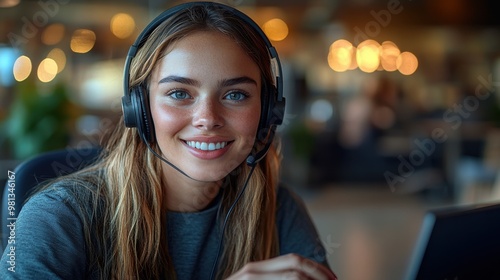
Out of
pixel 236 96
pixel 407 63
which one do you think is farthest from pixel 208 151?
pixel 407 63

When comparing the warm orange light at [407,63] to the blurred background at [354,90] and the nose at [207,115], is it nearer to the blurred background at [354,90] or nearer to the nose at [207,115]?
the blurred background at [354,90]

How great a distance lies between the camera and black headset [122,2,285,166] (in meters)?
1.15

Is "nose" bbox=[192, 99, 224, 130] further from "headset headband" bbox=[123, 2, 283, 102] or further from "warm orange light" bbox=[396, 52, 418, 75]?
"warm orange light" bbox=[396, 52, 418, 75]

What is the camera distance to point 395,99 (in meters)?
9.11

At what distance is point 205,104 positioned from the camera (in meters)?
1.12

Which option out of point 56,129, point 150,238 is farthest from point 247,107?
point 56,129

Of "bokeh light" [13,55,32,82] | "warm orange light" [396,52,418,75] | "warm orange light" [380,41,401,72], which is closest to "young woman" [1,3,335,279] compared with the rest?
"bokeh light" [13,55,32,82]

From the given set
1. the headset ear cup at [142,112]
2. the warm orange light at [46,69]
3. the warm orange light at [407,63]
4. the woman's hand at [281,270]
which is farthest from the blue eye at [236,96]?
the warm orange light at [407,63]

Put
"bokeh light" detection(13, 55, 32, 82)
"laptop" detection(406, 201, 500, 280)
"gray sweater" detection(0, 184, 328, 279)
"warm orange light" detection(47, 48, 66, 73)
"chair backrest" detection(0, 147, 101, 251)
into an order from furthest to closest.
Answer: "warm orange light" detection(47, 48, 66, 73) < "bokeh light" detection(13, 55, 32, 82) < "chair backrest" detection(0, 147, 101, 251) < "gray sweater" detection(0, 184, 328, 279) < "laptop" detection(406, 201, 500, 280)

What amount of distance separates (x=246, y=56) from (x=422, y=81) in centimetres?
898

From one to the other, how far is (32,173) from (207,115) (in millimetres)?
497

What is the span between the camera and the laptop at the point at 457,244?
81cm

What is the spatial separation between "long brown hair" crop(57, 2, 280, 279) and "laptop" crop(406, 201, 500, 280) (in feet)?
1.63

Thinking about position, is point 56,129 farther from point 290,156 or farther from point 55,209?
point 290,156
